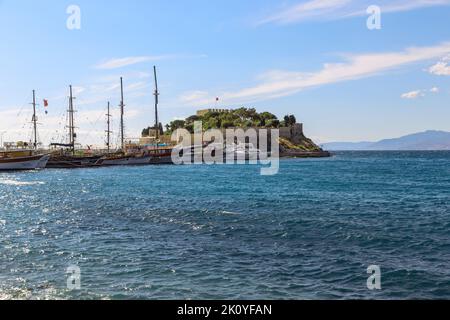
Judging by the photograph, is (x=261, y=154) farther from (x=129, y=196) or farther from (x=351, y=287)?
(x=351, y=287)

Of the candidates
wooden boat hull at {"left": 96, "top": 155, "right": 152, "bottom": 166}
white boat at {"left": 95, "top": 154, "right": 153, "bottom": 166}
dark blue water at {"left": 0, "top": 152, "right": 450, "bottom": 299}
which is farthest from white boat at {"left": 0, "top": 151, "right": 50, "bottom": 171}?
dark blue water at {"left": 0, "top": 152, "right": 450, "bottom": 299}

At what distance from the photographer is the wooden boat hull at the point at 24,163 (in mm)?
94312

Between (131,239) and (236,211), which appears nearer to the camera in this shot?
(131,239)

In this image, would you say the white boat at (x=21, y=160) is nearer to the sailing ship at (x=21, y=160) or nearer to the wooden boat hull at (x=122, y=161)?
the sailing ship at (x=21, y=160)

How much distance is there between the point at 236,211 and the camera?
32938 millimetres

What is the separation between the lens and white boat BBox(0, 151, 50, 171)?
310 feet

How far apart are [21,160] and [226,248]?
88825mm

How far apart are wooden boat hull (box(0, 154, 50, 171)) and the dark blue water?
204ft

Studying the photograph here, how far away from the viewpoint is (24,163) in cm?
9675

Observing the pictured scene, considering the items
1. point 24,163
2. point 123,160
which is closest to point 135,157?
point 123,160

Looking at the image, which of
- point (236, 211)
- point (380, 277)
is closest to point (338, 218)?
point (236, 211)
